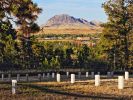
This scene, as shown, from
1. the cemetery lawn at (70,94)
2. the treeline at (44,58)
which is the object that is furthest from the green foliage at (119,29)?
the cemetery lawn at (70,94)

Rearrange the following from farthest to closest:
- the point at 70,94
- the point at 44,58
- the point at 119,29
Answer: the point at 44,58 < the point at 119,29 < the point at 70,94

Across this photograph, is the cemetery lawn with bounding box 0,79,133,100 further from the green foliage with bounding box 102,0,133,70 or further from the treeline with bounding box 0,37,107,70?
the green foliage with bounding box 102,0,133,70

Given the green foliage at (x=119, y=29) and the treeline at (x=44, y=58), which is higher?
the green foliage at (x=119, y=29)

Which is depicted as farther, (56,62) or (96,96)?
(56,62)

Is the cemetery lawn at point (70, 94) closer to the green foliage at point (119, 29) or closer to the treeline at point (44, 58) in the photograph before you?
the treeline at point (44, 58)

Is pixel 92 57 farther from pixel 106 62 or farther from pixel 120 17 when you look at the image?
pixel 120 17

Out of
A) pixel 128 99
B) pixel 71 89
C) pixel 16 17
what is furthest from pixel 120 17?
pixel 128 99

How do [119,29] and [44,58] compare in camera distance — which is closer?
[119,29]

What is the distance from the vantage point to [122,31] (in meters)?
72.2

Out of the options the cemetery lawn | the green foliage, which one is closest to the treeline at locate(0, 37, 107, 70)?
the green foliage

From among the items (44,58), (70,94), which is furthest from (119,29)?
(70,94)

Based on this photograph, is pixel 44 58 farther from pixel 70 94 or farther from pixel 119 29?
pixel 70 94

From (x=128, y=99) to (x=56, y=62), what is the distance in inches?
2059

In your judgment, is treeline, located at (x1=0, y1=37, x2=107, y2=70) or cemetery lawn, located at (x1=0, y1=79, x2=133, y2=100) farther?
treeline, located at (x1=0, y1=37, x2=107, y2=70)
